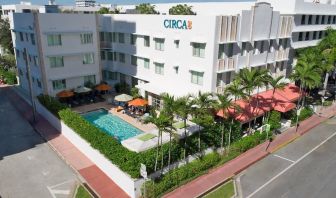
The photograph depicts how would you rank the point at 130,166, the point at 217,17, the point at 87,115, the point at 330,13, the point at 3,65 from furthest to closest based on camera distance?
the point at 3,65, the point at 330,13, the point at 87,115, the point at 217,17, the point at 130,166

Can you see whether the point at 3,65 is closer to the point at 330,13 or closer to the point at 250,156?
the point at 250,156

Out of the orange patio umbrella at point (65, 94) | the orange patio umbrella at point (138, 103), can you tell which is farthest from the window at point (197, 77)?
the orange patio umbrella at point (65, 94)

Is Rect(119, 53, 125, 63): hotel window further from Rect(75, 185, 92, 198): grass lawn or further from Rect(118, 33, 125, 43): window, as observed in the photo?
Rect(75, 185, 92, 198): grass lawn

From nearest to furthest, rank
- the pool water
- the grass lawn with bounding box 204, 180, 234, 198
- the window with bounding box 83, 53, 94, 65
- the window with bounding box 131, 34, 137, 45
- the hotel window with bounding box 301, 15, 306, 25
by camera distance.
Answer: the grass lawn with bounding box 204, 180, 234, 198 → the pool water → the window with bounding box 131, 34, 137, 45 → the window with bounding box 83, 53, 94, 65 → the hotel window with bounding box 301, 15, 306, 25

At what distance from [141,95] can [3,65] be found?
121 feet

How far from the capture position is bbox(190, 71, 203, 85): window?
36463mm

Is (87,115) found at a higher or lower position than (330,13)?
lower

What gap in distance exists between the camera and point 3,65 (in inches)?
2434

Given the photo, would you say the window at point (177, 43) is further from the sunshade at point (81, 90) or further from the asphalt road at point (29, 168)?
the asphalt road at point (29, 168)

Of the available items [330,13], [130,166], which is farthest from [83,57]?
[330,13]

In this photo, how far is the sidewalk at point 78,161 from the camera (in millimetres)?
24597

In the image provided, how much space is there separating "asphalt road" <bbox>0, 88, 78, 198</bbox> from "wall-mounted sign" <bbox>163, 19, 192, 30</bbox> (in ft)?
70.6

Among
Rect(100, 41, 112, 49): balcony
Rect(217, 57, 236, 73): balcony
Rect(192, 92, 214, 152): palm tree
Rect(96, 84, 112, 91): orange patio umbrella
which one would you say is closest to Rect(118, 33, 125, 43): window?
Rect(100, 41, 112, 49): balcony

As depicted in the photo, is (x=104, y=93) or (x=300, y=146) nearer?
(x=300, y=146)
